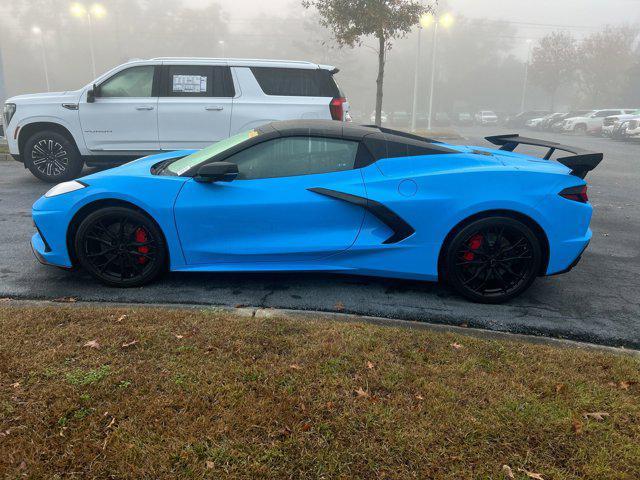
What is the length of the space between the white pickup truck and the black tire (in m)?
0.02

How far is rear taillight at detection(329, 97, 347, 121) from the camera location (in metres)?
8.23

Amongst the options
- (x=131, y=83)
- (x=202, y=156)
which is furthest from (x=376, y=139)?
(x=131, y=83)

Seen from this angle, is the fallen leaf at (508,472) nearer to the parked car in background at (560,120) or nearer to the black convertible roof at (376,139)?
the black convertible roof at (376,139)

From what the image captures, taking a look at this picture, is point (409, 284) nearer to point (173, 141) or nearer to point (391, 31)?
point (173, 141)

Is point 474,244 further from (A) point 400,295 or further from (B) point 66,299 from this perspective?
(B) point 66,299

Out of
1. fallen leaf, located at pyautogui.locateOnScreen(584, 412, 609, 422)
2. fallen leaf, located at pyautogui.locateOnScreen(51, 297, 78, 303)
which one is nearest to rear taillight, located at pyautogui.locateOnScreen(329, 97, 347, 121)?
fallen leaf, located at pyautogui.locateOnScreen(51, 297, 78, 303)

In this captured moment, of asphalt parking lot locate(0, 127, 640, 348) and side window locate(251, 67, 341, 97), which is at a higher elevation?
side window locate(251, 67, 341, 97)

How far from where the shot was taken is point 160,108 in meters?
8.07

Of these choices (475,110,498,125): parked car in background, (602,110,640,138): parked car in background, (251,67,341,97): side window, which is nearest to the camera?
(251,67,341,97): side window

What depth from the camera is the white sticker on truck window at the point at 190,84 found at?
26.8 feet

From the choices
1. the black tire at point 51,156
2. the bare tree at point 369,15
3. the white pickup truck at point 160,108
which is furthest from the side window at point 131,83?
the bare tree at point 369,15

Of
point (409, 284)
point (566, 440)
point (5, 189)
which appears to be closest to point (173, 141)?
point (5, 189)

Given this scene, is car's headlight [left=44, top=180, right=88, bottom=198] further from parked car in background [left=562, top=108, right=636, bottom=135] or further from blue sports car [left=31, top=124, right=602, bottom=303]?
parked car in background [left=562, top=108, right=636, bottom=135]

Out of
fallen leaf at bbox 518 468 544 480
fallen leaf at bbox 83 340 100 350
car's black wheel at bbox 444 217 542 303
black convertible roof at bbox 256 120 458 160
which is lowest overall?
fallen leaf at bbox 518 468 544 480
